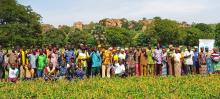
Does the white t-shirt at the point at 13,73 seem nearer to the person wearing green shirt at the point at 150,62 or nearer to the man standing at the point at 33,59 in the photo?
the man standing at the point at 33,59

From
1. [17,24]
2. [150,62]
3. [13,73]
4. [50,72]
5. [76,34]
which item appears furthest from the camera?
[76,34]

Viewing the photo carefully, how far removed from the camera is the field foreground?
16344 millimetres

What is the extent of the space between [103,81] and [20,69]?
4.84 m

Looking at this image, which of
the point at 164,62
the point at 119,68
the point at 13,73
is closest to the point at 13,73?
the point at 13,73

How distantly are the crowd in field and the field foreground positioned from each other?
6.63 ft

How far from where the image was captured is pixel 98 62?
24.2 m

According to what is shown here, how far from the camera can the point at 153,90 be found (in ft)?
58.2

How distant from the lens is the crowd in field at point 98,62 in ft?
76.3

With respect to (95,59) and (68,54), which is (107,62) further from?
(68,54)

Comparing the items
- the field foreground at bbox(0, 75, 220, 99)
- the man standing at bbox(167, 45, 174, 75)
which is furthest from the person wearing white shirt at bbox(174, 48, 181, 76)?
the field foreground at bbox(0, 75, 220, 99)

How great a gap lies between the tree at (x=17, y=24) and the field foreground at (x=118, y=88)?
219 feet

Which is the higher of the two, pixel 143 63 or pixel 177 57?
pixel 177 57

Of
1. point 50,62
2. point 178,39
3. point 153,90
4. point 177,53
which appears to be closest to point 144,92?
point 153,90

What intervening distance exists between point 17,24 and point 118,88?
74316 millimetres
